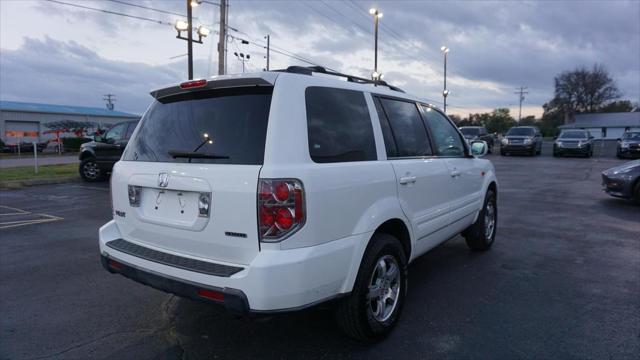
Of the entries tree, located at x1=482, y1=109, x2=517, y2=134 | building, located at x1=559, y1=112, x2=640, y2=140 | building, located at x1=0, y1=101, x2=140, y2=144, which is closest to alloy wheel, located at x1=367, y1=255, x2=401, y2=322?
building, located at x1=0, y1=101, x2=140, y2=144

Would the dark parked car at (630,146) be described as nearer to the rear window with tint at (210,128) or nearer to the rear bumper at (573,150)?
the rear bumper at (573,150)

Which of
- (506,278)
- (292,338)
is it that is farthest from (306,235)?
(506,278)

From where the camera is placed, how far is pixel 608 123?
A: 238ft

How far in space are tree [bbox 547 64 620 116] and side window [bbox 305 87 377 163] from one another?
9762cm

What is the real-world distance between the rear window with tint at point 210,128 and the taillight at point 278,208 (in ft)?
0.63

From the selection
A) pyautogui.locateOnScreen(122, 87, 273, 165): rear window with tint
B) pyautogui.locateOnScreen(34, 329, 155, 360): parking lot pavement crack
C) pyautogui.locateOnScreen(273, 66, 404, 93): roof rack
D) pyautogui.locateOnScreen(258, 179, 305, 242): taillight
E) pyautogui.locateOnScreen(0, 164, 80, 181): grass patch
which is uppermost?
pyautogui.locateOnScreen(273, 66, 404, 93): roof rack

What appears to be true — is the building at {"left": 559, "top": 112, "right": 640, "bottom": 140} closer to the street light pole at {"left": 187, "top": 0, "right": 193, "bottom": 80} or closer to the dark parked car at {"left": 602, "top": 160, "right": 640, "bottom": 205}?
the street light pole at {"left": 187, "top": 0, "right": 193, "bottom": 80}

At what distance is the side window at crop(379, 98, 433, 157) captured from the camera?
11.5ft

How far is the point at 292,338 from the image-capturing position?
10.4ft

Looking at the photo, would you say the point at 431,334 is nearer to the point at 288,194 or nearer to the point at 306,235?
the point at 306,235

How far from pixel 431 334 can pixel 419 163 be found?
56.2 inches

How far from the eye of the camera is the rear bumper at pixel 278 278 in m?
2.34

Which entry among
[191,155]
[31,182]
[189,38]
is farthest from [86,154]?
[191,155]

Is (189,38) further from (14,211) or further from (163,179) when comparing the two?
(163,179)
